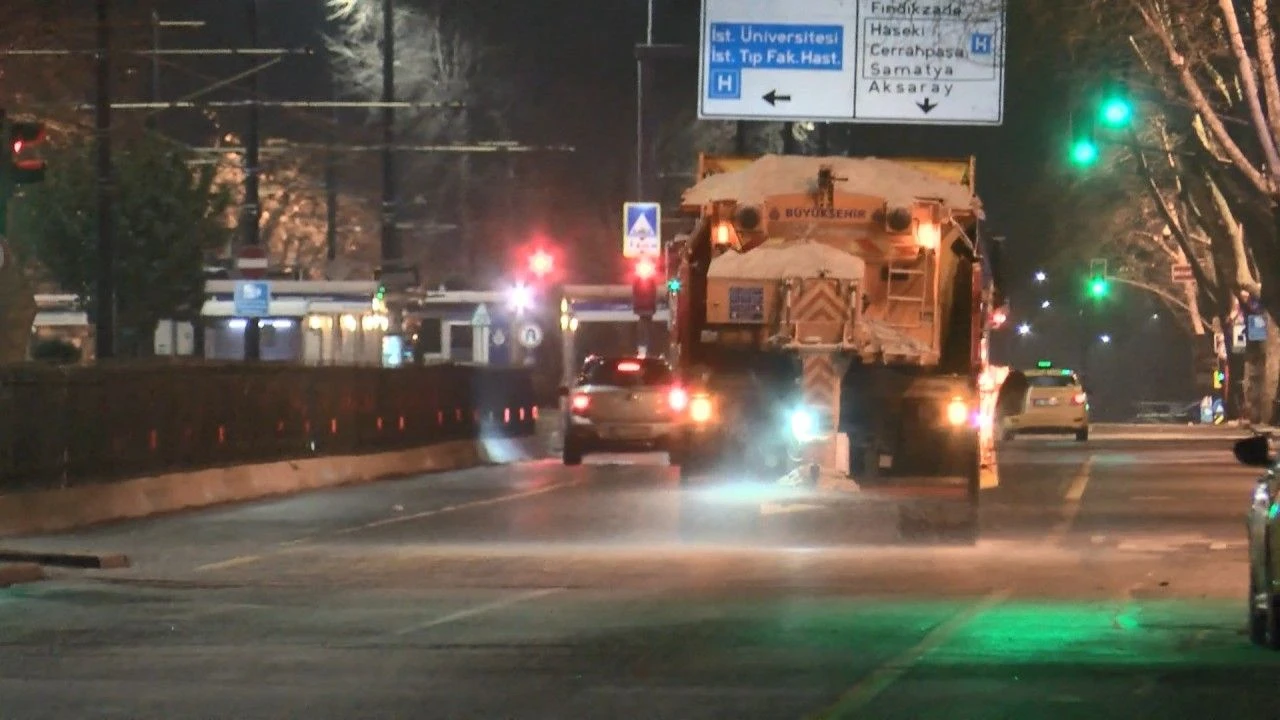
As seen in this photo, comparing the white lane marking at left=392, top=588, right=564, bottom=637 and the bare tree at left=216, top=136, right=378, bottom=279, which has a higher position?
the bare tree at left=216, top=136, right=378, bottom=279

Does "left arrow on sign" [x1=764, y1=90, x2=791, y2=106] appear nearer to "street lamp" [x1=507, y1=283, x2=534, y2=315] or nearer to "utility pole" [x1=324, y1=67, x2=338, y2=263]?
"street lamp" [x1=507, y1=283, x2=534, y2=315]

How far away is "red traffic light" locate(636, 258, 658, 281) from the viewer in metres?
38.7

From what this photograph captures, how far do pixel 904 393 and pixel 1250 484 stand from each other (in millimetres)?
9843

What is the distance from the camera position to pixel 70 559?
62.4 feet

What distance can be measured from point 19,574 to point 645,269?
22.2 metres

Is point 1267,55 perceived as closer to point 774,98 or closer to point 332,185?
point 774,98

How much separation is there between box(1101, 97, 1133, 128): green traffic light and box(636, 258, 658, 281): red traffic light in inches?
361

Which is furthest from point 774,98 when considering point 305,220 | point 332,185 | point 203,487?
point 305,220

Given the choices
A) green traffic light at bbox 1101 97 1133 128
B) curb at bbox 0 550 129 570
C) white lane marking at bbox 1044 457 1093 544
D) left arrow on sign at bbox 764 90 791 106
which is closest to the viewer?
curb at bbox 0 550 129 570

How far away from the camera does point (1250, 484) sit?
101 ft

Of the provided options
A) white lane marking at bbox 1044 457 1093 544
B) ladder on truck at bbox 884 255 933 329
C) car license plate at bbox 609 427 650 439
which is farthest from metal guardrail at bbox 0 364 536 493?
white lane marking at bbox 1044 457 1093 544

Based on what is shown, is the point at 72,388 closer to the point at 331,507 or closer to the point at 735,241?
the point at 331,507

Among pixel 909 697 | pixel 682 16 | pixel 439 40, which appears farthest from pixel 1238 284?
pixel 909 697

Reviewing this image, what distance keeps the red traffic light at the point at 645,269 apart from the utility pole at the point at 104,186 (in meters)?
10.7
